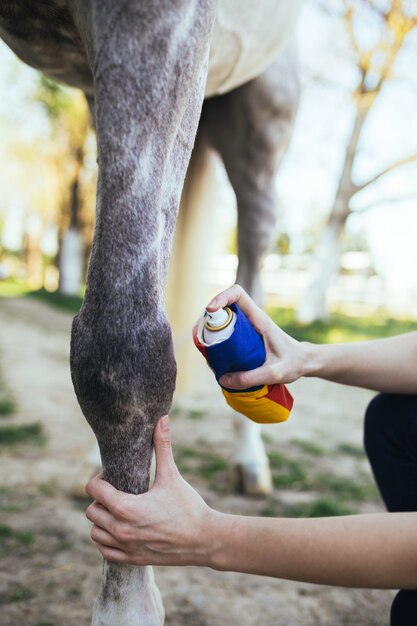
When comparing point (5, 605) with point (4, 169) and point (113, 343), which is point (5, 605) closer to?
point (113, 343)

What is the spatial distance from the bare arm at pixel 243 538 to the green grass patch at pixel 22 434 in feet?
5.80

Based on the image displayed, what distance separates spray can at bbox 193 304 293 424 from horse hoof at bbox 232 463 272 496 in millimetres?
1087

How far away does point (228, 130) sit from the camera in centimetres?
198

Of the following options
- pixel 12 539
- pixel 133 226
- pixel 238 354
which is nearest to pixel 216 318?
pixel 238 354

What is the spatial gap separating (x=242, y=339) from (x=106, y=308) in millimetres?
237

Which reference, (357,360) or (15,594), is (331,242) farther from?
(15,594)

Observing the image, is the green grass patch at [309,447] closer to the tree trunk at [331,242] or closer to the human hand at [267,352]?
the human hand at [267,352]

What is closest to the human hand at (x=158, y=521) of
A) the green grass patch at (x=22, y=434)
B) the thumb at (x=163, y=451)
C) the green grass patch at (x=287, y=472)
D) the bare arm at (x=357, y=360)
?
the thumb at (x=163, y=451)

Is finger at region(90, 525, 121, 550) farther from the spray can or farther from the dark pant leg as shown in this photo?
the dark pant leg

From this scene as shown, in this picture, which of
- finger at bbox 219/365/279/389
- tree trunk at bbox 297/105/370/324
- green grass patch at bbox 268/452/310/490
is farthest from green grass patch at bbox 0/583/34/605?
tree trunk at bbox 297/105/370/324

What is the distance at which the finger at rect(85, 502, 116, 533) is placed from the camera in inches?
30.9

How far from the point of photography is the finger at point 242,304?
0.86m

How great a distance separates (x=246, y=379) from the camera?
0.92 m

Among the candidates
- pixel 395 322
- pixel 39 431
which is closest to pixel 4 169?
pixel 395 322
